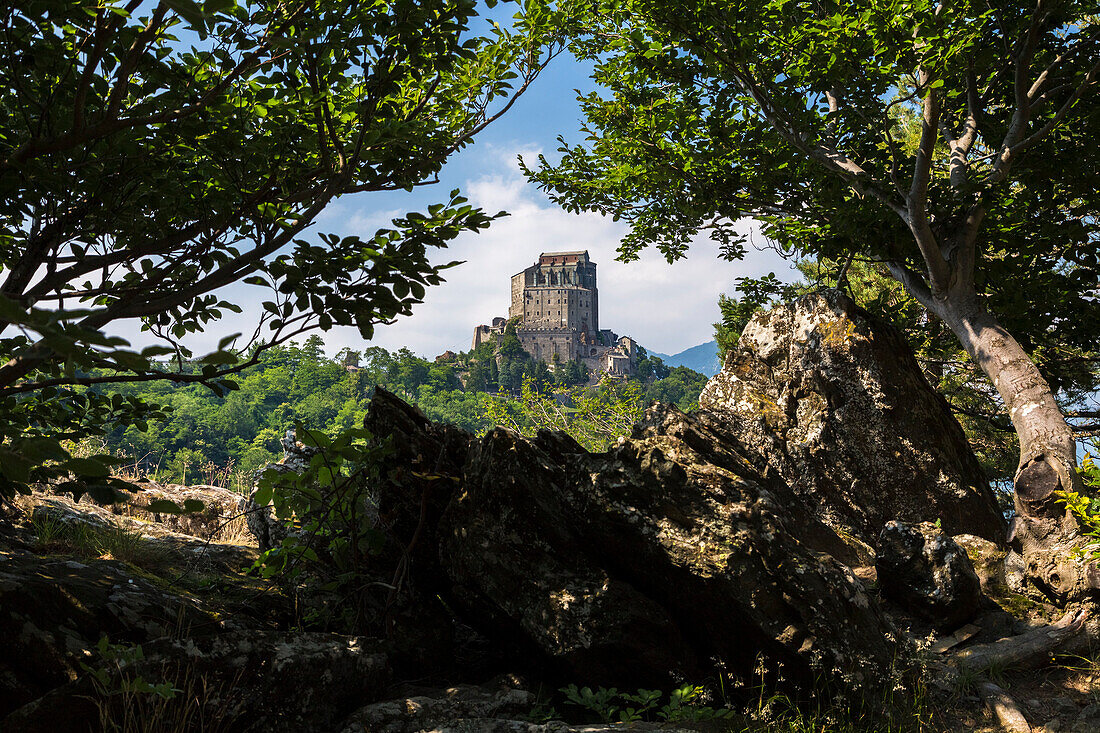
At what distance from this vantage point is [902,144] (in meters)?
9.77

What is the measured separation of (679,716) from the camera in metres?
3.48

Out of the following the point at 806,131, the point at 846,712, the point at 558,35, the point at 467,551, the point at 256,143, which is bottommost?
the point at 846,712

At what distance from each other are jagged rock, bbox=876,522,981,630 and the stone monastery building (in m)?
122

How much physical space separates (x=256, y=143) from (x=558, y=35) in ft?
9.37

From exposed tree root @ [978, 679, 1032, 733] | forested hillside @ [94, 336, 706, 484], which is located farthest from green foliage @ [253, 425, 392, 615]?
forested hillside @ [94, 336, 706, 484]

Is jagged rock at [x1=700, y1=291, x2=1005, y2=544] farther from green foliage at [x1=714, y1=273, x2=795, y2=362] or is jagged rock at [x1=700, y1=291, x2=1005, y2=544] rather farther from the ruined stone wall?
the ruined stone wall

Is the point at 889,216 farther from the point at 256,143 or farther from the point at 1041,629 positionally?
the point at 256,143

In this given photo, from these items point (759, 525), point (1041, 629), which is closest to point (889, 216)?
point (1041, 629)

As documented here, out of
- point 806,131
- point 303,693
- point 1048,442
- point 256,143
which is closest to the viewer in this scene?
point 303,693

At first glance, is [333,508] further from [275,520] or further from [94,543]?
[94,543]

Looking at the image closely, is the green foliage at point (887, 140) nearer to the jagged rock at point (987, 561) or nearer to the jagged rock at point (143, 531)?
the jagged rock at point (987, 561)

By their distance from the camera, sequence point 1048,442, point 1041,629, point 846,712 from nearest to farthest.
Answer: point 846,712
point 1041,629
point 1048,442

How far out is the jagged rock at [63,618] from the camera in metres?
3.03

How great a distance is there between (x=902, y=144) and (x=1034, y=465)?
5051 mm
